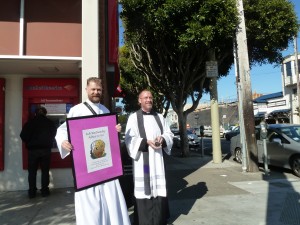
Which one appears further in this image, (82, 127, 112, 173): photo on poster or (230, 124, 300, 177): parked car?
(230, 124, 300, 177): parked car

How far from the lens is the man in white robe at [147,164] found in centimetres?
492

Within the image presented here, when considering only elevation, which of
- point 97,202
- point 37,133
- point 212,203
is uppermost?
point 37,133

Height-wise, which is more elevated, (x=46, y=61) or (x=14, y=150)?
(x=46, y=61)

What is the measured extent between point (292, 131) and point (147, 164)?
25.1 feet

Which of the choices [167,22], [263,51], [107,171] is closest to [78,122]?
[107,171]

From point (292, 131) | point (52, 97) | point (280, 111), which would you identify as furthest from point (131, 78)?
point (280, 111)

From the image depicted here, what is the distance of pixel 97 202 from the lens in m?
3.78

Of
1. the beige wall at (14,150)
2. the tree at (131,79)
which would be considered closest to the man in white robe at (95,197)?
the beige wall at (14,150)

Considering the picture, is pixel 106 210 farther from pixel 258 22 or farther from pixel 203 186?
pixel 258 22

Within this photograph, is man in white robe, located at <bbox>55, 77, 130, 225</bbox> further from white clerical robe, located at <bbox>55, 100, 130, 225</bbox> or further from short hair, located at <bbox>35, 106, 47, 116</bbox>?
short hair, located at <bbox>35, 106, 47, 116</bbox>

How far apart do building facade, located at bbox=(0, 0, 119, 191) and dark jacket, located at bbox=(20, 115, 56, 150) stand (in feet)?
2.20

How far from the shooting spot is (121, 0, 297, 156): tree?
1216 cm

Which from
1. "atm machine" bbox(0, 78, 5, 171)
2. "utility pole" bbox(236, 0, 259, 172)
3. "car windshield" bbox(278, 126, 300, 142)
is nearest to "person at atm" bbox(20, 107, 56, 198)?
"atm machine" bbox(0, 78, 5, 171)

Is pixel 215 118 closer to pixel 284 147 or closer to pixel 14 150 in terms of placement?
pixel 284 147
